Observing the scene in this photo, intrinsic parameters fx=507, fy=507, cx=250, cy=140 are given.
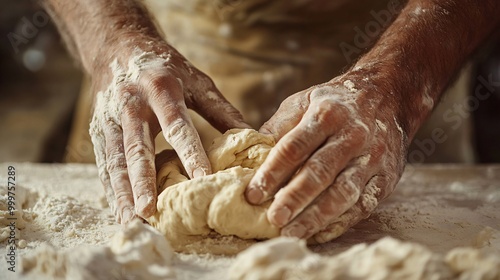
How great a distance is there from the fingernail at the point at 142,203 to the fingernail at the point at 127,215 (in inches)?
1.6

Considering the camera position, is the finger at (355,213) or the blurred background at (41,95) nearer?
the finger at (355,213)

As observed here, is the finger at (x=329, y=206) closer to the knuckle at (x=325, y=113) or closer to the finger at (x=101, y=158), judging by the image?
the knuckle at (x=325, y=113)

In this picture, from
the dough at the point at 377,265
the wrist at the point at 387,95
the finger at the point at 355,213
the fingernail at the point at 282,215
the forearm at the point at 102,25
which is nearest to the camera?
the dough at the point at 377,265

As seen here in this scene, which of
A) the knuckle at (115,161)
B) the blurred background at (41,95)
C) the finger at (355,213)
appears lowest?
the finger at (355,213)

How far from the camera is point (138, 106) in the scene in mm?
1388

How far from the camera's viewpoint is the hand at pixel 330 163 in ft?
3.79

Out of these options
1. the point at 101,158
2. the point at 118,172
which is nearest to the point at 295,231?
the point at 118,172

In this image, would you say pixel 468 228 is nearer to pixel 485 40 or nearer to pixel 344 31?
pixel 485 40

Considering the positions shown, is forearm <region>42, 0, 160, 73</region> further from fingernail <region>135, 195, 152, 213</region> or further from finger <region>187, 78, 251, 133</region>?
fingernail <region>135, 195, 152, 213</region>

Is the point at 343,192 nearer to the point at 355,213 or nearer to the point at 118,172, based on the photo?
the point at 355,213

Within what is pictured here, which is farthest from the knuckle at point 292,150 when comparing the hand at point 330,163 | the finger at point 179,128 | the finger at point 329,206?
the finger at point 179,128

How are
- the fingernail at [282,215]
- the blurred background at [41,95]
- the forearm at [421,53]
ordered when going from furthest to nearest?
the blurred background at [41,95] < the forearm at [421,53] < the fingernail at [282,215]

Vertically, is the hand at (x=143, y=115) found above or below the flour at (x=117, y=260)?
above

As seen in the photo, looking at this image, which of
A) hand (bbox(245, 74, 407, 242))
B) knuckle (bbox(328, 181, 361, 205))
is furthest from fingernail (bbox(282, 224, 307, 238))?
knuckle (bbox(328, 181, 361, 205))
